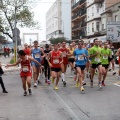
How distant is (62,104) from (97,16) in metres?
52.2

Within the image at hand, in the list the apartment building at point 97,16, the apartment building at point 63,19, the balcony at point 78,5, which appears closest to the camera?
the apartment building at point 97,16

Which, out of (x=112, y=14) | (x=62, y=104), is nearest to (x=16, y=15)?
(x=112, y=14)

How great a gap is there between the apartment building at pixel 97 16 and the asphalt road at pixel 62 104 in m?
41.2

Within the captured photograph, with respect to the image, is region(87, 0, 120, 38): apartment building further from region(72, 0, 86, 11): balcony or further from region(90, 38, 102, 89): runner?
region(90, 38, 102, 89): runner

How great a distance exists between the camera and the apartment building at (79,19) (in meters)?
74.0

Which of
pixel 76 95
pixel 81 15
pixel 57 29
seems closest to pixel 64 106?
pixel 76 95

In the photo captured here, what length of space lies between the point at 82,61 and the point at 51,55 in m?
1.26

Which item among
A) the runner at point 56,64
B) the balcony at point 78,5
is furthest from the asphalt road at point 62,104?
the balcony at point 78,5

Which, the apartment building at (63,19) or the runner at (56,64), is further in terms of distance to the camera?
the apartment building at (63,19)

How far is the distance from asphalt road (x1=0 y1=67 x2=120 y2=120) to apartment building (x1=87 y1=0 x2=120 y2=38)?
41.2 m

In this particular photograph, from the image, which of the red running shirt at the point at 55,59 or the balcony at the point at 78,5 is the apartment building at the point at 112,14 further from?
the red running shirt at the point at 55,59

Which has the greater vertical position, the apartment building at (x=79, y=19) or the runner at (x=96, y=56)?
the apartment building at (x=79, y=19)

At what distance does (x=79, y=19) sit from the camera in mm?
80625

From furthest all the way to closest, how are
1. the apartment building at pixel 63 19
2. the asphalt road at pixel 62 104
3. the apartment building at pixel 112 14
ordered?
the apartment building at pixel 63 19, the apartment building at pixel 112 14, the asphalt road at pixel 62 104
